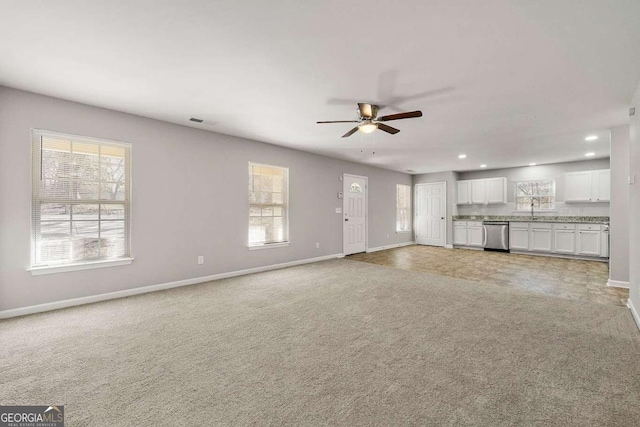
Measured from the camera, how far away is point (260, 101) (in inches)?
132

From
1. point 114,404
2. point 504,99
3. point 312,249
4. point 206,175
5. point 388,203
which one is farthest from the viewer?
point 388,203

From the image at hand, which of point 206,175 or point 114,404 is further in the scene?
point 206,175

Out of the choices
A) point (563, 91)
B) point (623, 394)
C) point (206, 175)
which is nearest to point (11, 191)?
point (206, 175)

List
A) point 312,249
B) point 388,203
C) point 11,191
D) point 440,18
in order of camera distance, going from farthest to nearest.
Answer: point 388,203 → point 312,249 → point 11,191 → point 440,18

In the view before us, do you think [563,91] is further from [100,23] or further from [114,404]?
[114,404]

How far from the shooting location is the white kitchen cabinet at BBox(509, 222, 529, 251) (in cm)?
734

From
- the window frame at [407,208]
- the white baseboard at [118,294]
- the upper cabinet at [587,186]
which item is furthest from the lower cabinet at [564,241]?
the white baseboard at [118,294]

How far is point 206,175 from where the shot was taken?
452cm

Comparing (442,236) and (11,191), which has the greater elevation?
(11,191)

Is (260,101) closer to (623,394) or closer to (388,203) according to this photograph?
(623,394)

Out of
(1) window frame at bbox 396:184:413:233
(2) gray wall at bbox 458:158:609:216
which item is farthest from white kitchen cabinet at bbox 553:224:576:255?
(1) window frame at bbox 396:184:413:233

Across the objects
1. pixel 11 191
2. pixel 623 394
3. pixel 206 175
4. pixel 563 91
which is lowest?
pixel 623 394

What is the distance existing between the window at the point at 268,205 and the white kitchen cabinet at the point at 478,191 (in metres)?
6.09

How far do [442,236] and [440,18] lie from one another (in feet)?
25.8
